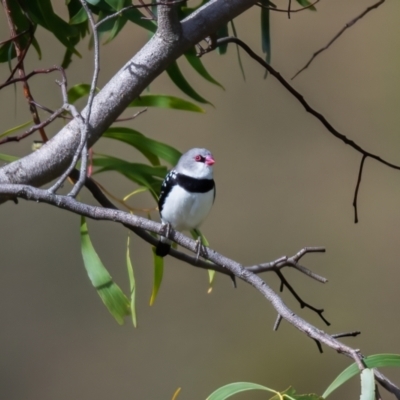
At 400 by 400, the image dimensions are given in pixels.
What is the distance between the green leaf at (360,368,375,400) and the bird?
2.08 ft

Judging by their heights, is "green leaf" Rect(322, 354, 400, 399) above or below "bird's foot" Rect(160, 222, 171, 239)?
below

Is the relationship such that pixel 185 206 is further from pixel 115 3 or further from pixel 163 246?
pixel 115 3

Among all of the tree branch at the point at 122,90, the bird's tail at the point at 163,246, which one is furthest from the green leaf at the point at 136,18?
the bird's tail at the point at 163,246

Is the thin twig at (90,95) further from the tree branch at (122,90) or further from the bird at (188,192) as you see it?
the bird at (188,192)

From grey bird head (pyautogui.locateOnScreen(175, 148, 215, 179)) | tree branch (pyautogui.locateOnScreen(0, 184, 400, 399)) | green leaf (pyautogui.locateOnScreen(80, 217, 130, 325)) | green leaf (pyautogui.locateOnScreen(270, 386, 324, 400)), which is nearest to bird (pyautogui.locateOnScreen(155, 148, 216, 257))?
grey bird head (pyautogui.locateOnScreen(175, 148, 215, 179))

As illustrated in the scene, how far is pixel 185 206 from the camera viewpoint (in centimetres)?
111

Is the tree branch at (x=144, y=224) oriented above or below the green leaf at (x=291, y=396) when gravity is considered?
above

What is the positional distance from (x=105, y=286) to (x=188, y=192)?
249 millimetres

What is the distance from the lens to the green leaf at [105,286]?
0.99 metres

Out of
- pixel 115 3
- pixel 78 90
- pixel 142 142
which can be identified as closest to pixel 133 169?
pixel 142 142

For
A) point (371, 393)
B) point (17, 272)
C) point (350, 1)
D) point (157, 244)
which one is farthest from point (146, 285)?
point (371, 393)

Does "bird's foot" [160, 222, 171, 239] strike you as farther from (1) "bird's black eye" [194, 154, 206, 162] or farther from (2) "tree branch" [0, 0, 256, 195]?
(1) "bird's black eye" [194, 154, 206, 162]

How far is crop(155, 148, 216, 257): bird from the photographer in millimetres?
1110

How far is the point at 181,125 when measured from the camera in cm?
182
